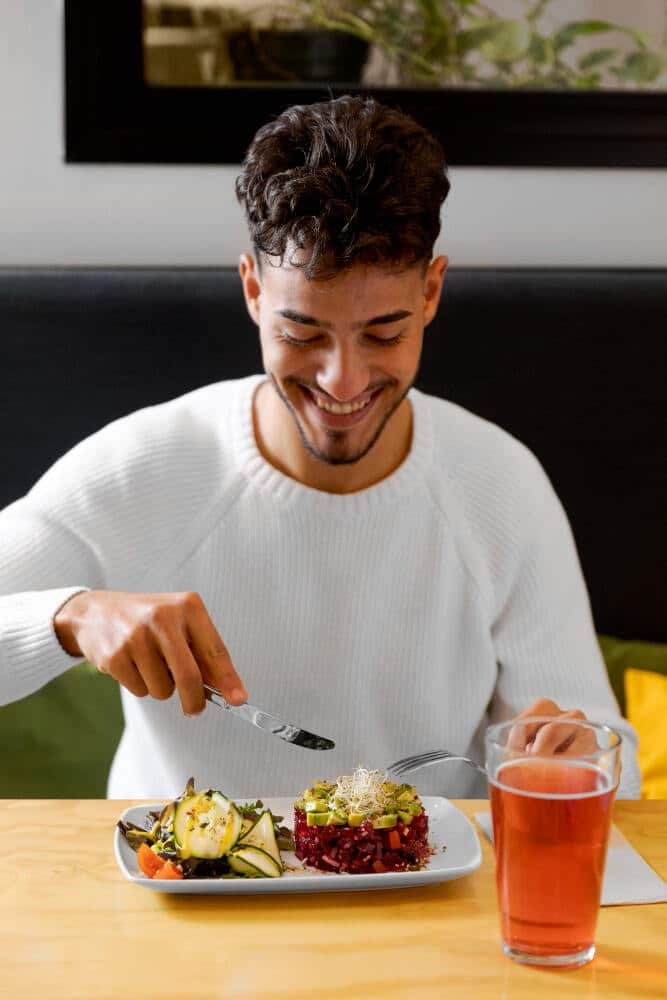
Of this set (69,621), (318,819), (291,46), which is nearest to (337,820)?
(318,819)

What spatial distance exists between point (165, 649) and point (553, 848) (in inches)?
14.4

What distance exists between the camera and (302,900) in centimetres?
95

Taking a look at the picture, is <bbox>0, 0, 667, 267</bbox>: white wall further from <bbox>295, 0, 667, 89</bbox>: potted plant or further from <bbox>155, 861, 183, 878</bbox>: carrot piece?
<bbox>155, 861, 183, 878</bbox>: carrot piece

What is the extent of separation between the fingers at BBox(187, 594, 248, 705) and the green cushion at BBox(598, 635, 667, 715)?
3.52ft

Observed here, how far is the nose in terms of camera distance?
4.37 feet

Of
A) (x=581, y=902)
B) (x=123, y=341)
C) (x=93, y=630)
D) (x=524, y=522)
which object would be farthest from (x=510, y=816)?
(x=123, y=341)

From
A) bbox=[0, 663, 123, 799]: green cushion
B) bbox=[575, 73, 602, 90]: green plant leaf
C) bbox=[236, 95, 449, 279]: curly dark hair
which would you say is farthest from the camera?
bbox=[575, 73, 602, 90]: green plant leaf

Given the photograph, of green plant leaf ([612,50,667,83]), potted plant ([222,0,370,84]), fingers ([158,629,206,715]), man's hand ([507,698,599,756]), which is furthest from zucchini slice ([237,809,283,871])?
green plant leaf ([612,50,667,83])

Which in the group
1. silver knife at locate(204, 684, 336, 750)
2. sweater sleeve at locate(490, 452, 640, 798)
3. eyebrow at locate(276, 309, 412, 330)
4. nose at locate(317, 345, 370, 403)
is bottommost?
sweater sleeve at locate(490, 452, 640, 798)

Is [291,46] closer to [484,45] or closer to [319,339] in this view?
[484,45]

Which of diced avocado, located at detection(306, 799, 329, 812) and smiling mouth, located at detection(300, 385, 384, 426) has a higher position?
smiling mouth, located at detection(300, 385, 384, 426)

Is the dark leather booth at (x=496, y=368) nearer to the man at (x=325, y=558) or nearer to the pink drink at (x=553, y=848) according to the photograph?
the man at (x=325, y=558)

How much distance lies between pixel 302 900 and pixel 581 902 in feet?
0.71

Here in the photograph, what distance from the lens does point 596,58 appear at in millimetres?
2150
